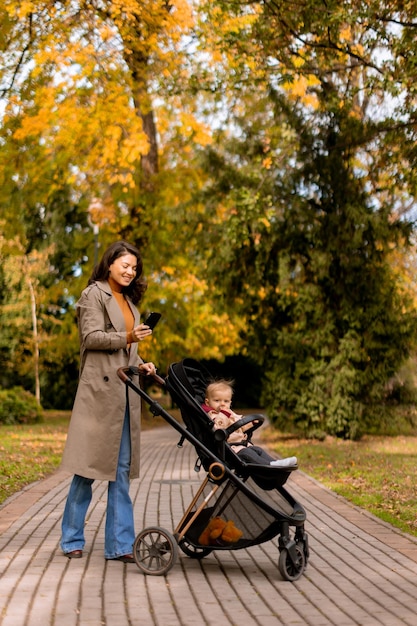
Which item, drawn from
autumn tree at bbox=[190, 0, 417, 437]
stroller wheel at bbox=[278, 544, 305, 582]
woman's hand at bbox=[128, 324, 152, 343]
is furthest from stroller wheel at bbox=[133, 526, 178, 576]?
autumn tree at bbox=[190, 0, 417, 437]

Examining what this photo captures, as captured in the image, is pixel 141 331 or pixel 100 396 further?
pixel 100 396

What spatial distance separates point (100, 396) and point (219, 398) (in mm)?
778

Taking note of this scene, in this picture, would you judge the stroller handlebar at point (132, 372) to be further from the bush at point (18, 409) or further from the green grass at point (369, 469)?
the bush at point (18, 409)

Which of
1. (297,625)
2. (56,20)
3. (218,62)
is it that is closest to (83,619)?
(297,625)

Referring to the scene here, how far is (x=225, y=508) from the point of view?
601cm

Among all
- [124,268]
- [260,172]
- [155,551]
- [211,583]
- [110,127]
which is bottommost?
[211,583]

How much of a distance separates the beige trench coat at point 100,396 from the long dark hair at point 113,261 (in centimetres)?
11

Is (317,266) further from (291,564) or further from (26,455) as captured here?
(291,564)

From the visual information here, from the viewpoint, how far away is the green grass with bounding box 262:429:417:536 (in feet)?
30.4

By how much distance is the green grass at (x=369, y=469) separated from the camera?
9.25 meters

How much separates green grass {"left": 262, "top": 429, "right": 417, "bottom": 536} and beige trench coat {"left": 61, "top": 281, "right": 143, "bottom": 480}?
9.20ft

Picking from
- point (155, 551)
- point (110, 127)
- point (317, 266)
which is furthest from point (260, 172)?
point (155, 551)

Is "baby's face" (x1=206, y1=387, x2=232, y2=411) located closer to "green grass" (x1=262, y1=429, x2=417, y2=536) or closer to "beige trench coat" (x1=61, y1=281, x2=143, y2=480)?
"beige trench coat" (x1=61, y1=281, x2=143, y2=480)

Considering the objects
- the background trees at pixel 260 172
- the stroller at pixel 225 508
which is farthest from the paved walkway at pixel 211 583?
the background trees at pixel 260 172
